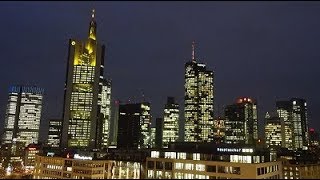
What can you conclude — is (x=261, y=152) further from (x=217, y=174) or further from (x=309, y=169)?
(x=309, y=169)

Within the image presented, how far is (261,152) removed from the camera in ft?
389

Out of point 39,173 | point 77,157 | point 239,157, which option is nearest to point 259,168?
point 239,157

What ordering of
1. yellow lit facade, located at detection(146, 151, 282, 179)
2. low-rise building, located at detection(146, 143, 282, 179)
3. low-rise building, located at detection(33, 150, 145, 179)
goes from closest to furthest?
yellow lit facade, located at detection(146, 151, 282, 179)
low-rise building, located at detection(146, 143, 282, 179)
low-rise building, located at detection(33, 150, 145, 179)

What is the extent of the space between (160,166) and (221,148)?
1008 inches

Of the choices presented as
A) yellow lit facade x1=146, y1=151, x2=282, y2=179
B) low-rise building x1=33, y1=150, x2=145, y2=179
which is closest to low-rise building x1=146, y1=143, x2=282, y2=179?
yellow lit facade x1=146, y1=151, x2=282, y2=179

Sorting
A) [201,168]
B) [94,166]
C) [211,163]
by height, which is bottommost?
[94,166]

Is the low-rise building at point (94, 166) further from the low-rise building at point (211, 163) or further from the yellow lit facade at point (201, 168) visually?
the low-rise building at point (211, 163)

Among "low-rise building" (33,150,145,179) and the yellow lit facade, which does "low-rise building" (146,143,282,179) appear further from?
"low-rise building" (33,150,145,179)

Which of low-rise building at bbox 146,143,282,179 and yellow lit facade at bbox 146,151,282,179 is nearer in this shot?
yellow lit facade at bbox 146,151,282,179

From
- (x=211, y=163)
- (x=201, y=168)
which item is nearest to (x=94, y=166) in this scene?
(x=201, y=168)

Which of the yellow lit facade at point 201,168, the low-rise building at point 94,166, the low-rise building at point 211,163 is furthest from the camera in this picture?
the low-rise building at point 94,166

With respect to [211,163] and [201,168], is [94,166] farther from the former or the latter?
[211,163]

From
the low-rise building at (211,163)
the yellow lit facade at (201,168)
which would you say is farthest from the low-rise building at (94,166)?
the low-rise building at (211,163)

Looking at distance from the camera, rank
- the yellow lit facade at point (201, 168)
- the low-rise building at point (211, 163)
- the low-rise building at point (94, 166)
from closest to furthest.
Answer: the yellow lit facade at point (201, 168) < the low-rise building at point (211, 163) < the low-rise building at point (94, 166)
